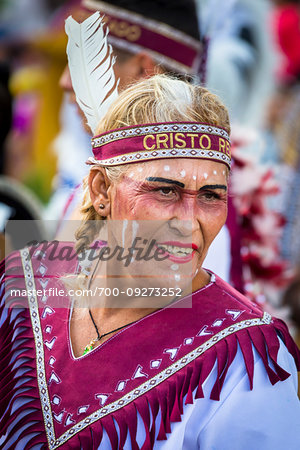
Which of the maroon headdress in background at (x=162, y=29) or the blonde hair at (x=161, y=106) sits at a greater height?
the maroon headdress in background at (x=162, y=29)

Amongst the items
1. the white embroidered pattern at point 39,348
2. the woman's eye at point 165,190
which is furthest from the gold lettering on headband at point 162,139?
the white embroidered pattern at point 39,348

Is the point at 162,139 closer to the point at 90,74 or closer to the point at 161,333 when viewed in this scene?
the point at 90,74

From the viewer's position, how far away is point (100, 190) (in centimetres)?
208

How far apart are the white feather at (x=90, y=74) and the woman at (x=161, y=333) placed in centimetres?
12

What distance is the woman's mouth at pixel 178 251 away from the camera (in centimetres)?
192

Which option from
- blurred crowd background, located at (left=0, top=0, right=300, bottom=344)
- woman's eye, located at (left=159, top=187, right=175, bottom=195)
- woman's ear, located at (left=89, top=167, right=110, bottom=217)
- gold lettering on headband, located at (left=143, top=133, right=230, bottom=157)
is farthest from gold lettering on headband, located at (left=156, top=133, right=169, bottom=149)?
blurred crowd background, located at (left=0, top=0, right=300, bottom=344)

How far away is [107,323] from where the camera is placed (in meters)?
2.10

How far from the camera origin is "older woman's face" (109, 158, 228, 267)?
191 cm

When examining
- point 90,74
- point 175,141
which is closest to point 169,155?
point 175,141

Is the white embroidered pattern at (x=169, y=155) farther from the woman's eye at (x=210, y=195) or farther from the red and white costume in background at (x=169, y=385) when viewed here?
the red and white costume in background at (x=169, y=385)

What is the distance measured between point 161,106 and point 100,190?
1.08 feet

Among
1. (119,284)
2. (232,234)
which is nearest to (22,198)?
(232,234)

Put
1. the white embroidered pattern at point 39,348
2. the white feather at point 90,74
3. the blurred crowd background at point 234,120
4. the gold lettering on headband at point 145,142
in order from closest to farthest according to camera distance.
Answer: the gold lettering on headband at point 145,142 < the white embroidered pattern at point 39,348 < the white feather at point 90,74 < the blurred crowd background at point 234,120

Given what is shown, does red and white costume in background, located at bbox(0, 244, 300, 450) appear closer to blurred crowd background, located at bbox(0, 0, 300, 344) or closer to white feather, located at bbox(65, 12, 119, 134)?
white feather, located at bbox(65, 12, 119, 134)
